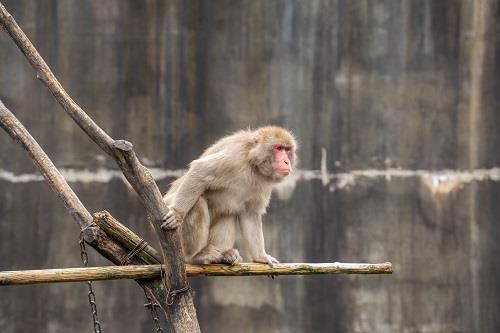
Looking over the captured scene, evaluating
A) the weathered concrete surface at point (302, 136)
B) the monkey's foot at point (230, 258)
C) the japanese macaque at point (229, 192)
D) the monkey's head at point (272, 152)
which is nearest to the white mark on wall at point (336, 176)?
the weathered concrete surface at point (302, 136)

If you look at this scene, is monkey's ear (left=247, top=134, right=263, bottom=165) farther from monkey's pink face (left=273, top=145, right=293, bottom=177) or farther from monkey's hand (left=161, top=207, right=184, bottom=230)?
monkey's hand (left=161, top=207, right=184, bottom=230)

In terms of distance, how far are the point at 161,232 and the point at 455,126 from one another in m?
5.70

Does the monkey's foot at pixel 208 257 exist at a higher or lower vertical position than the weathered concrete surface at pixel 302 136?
lower

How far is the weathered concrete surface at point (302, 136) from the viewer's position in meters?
11.2

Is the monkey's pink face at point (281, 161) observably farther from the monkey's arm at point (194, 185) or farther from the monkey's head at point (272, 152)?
the monkey's arm at point (194, 185)

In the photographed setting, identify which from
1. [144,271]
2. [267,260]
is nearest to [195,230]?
[144,271]

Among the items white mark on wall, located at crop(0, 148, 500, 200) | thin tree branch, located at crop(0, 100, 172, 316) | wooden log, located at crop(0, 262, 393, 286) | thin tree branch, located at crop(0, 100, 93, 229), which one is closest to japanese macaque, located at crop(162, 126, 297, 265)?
wooden log, located at crop(0, 262, 393, 286)

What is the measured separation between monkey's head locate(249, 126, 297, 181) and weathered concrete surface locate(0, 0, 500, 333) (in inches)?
138

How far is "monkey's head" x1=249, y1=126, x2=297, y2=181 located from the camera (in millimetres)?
7734

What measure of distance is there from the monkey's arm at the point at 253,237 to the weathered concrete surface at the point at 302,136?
3161 mm

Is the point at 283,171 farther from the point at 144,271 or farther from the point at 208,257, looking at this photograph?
the point at 144,271

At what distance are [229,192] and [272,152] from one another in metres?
0.48

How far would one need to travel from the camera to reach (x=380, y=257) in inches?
449

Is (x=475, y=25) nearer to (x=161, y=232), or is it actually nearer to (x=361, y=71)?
(x=361, y=71)
